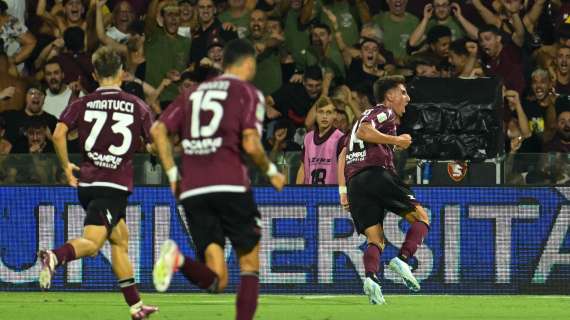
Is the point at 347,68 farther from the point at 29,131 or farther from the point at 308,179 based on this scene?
the point at 29,131

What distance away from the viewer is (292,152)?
52.1 feet

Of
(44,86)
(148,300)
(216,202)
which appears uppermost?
(44,86)

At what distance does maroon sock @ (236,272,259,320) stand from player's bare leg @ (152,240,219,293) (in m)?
0.23

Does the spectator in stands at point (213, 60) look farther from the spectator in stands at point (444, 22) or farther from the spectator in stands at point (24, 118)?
the spectator in stands at point (444, 22)

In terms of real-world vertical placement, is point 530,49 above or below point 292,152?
above

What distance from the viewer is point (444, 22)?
1794 cm

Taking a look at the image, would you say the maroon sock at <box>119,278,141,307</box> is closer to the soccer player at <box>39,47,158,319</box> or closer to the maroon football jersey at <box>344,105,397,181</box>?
the soccer player at <box>39,47,158,319</box>

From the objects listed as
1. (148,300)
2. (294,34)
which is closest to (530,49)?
(294,34)

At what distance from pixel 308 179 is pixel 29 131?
3.68 meters

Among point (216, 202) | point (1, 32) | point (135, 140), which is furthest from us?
point (1, 32)

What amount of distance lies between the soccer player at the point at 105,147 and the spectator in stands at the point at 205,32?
641 centimetres

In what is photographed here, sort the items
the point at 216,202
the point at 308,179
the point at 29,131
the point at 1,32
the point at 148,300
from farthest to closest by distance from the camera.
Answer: the point at 1,32 → the point at 29,131 → the point at 308,179 → the point at 148,300 → the point at 216,202

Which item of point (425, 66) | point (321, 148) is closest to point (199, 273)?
Answer: point (321, 148)

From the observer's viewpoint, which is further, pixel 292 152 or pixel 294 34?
pixel 294 34
